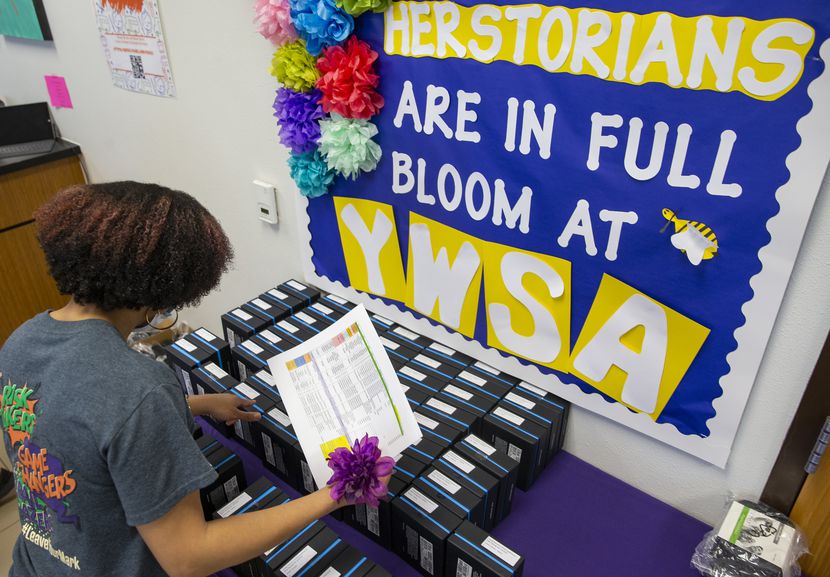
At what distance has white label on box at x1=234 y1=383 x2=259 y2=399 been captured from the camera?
1287mm

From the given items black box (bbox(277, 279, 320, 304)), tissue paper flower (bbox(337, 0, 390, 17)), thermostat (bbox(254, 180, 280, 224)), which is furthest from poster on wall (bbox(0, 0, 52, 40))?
tissue paper flower (bbox(337, 0, 390, 17))

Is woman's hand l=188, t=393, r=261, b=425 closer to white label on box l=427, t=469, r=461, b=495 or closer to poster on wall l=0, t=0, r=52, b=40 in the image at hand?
white label on box l=427, t=469, r=461, b=495

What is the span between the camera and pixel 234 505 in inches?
41.1

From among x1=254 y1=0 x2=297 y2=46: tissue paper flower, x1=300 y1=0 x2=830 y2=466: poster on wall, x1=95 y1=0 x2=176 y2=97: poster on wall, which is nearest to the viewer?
x1=300 y1=0 x2=830 y2=466: poster on wall

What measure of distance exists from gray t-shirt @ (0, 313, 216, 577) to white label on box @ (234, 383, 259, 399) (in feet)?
1.55

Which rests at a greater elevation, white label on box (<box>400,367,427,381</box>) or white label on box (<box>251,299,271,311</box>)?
white label on box (<box>251,299,271,311</box>)

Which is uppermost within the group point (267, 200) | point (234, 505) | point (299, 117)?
point (299, 117)

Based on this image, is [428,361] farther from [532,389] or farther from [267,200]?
[267,200]

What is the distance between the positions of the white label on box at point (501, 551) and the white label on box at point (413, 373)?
1.40ft

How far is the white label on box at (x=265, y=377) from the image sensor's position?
1321mm

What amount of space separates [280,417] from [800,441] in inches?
38.4

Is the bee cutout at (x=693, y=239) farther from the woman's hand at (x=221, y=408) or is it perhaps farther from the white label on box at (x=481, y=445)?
the woman's hand at (x=221, y=408)

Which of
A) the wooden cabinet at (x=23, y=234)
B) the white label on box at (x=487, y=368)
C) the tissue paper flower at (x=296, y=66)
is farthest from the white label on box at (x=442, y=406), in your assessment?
the wooden cabinet at (x=23, y=234)

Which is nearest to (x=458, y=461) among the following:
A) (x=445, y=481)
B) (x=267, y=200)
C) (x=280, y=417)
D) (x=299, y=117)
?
(x=445, y=481)
